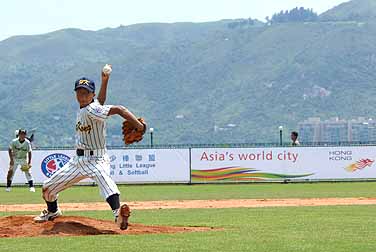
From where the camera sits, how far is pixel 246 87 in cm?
18162

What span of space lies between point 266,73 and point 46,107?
42161 mm

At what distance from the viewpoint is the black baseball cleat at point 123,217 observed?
44.6ft

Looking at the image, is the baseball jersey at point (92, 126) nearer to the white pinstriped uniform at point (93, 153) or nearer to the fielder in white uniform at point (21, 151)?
the white pinstriped uniform at point (93, 153)

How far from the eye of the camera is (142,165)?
115 ft

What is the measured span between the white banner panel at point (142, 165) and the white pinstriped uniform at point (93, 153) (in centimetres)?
2077

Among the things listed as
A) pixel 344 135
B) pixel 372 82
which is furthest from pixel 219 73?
pixel 344 135

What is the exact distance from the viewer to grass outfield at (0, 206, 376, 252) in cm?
1202

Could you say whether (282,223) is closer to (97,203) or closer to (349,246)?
(349,246)

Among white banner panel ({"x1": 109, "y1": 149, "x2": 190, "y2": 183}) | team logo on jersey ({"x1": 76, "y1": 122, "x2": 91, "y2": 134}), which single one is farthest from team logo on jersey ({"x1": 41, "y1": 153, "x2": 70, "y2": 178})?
team logo on jersey ({"x1": 76, "y1": 122, "x2": 91, "y2": 134})

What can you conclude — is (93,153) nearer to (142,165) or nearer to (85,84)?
(85,84)

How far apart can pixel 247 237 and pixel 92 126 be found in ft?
8.91

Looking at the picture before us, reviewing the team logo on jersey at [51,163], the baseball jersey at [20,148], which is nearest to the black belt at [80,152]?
the baseball jersey at [20,148]

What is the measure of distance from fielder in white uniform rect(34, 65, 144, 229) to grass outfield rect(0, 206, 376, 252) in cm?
69

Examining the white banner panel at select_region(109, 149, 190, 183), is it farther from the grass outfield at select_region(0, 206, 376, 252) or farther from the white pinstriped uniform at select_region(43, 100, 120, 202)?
the white pinstriped uniform at select_region(43, 100, 120, 202)
